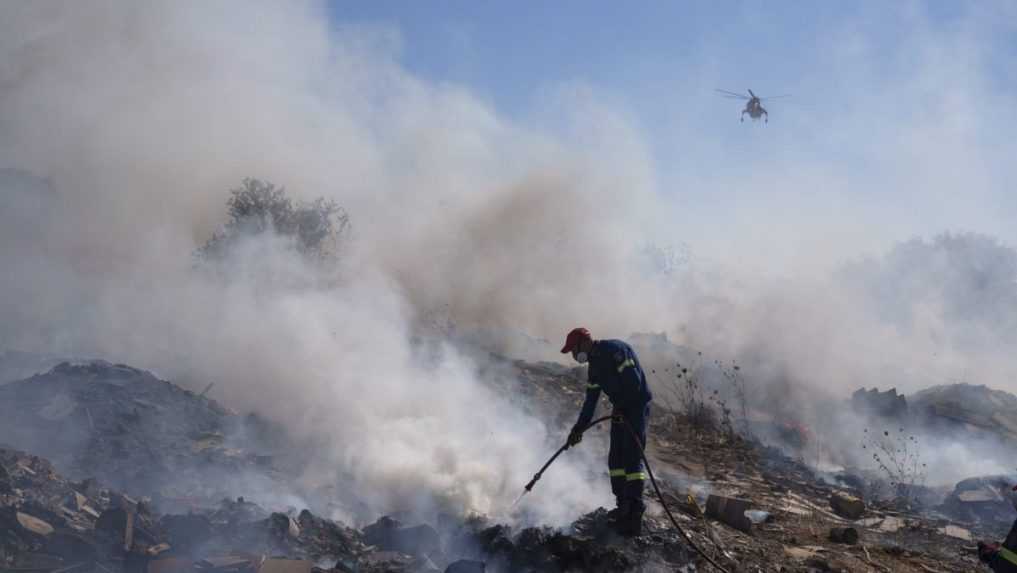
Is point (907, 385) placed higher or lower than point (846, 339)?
lower

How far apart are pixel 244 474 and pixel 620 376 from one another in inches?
173

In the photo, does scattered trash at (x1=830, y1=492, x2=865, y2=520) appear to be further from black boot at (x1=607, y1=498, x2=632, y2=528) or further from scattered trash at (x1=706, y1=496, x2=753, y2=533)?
black boot at (x1=607, y1=498, x2=632, y2=528)

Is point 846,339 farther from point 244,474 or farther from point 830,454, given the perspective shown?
point 244,474

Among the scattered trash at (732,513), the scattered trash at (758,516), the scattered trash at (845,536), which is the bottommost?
the scattered trash at (845,536)

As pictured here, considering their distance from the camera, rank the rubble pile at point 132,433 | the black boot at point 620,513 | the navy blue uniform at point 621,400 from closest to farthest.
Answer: the black boot at point 620,513
the navy blue uniform at point 621,400
the rubble pile at point 132,433

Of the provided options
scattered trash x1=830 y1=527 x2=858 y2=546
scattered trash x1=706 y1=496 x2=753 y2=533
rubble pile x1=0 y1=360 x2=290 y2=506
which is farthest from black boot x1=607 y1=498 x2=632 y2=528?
rubble pile x1=0 y1=360 x2=290 y2=506

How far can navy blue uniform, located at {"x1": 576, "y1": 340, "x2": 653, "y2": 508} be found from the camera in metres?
5.66

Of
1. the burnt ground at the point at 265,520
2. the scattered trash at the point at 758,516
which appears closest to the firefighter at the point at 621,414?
the burnt ground at the point at 265,520

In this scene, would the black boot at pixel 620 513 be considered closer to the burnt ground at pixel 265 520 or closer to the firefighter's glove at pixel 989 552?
the burnt ground at pixel 265 520

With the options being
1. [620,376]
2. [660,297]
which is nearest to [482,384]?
[620,376]

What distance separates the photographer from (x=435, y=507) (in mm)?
6746

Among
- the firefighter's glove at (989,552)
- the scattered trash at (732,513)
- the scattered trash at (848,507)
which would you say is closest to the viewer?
the firefighter's glove at (989,552)

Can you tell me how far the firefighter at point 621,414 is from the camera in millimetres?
5543

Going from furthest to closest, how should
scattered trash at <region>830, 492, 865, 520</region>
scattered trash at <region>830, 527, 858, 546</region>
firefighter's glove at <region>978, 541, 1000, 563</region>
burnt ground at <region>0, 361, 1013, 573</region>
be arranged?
scattered trash at <region>830, 492, 865, 520</region>
scattered trash at <region>830, 527, 858, 546</region>
burnt ground at <region>0, 361, 1013, 573</region>
firefighter's glove at <region>978, 541, 1000, 563</region>
